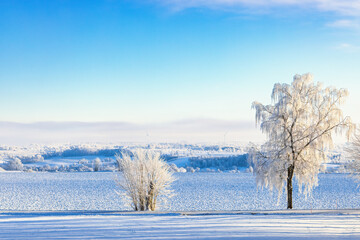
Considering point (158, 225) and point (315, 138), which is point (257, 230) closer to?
point (158, 225)

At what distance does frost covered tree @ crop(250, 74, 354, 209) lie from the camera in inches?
961

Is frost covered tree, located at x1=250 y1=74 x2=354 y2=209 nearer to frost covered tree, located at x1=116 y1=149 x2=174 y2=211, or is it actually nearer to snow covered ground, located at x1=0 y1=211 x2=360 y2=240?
snow covered ground, located at x1=0 y1=211 x2=360 y2=240

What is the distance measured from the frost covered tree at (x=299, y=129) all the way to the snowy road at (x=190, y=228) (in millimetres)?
6498

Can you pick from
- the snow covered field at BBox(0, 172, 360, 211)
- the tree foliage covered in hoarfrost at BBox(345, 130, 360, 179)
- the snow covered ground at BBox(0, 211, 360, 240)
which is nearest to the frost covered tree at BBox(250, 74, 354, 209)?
the tree foliage covered in hoarfrost at BBox(345, 130, 360, 179)

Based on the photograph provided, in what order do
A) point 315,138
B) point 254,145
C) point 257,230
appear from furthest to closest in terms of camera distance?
point 254,145 → point 315,138 → point 257,230

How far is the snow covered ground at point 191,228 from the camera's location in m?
13.6

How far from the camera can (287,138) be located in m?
24.7

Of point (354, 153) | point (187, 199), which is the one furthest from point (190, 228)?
point (187, 199)

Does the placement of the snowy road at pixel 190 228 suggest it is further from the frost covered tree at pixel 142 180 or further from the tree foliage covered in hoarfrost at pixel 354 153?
the frost covered tree at pixel 142 180

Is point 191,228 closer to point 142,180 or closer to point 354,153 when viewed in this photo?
point 142,180

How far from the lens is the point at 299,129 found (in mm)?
24797

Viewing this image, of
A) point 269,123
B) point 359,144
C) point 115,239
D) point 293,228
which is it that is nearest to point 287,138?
point 269,123

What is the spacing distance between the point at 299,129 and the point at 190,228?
1332 cm

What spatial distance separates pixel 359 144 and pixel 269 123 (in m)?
7.02
